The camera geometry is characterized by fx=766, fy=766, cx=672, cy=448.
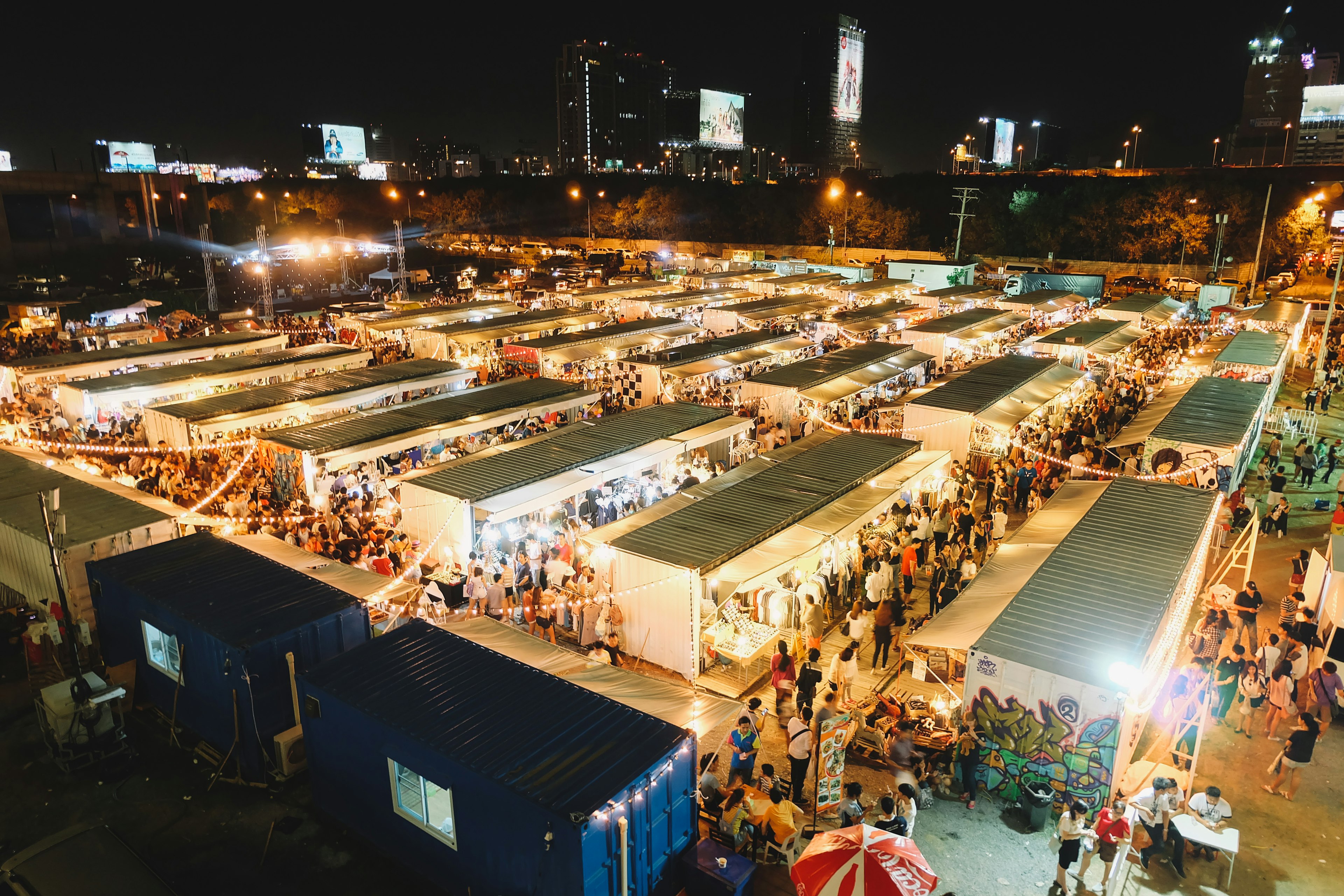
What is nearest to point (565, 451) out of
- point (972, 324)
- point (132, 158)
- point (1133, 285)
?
point (972, 324)

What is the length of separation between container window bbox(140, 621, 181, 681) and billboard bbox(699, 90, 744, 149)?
97.0m

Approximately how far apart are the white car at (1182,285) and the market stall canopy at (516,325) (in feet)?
96.6

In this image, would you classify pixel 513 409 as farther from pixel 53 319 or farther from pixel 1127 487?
pixel 53 319

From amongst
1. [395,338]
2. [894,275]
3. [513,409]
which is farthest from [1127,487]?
[894,275]

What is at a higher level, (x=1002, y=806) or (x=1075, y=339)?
(x=1075, y=339)

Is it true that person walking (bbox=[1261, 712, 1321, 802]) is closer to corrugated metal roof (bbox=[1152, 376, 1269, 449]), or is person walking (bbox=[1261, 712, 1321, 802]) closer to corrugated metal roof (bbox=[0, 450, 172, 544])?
corrugated metal roof (bbox=[1152, 376, 1269, 449])

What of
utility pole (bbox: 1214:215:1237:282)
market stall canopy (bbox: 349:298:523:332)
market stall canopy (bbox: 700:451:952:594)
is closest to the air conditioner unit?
market stall canopy (bbox: 700:451:952:594)

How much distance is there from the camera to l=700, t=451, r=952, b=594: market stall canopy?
9297 mm

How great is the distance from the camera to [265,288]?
1667 inches

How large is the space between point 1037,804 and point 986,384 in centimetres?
1276

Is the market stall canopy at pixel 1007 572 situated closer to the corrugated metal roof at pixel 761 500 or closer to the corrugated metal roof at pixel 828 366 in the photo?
the corrugated metal roof at pixel 761 500

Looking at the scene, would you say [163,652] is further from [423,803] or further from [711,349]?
[711,349]

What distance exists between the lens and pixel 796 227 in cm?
6625

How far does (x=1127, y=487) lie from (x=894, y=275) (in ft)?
105
